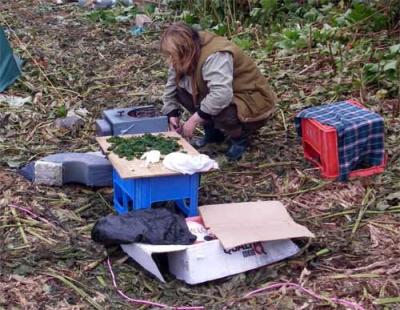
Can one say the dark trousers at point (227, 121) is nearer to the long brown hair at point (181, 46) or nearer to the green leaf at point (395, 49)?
the long brown hair at point (181, 46)

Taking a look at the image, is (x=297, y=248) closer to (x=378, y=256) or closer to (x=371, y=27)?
(x=378, y=256)

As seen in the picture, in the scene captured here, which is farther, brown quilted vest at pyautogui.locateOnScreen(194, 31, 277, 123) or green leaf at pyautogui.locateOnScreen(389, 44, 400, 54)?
green leaf at pyautogui.locateOnScreen(389, 44, 400, 54)

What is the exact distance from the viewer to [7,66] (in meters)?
6.62

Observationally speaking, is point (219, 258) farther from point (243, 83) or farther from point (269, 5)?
point (269, 5)

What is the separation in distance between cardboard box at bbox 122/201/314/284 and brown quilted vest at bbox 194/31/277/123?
1165mm

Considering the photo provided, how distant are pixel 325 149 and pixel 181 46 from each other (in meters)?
1.01

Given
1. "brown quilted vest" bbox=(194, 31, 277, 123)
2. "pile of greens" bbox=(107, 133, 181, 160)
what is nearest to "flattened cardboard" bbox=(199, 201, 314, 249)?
"pile of greens" bbox=(107, 133, 181, 160)

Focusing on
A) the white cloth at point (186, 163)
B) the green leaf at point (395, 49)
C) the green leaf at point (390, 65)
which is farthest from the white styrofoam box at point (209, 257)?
the green leaf at point (395, 49)

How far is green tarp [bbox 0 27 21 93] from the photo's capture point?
655 centimetres

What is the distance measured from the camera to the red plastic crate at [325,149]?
432 centimetres

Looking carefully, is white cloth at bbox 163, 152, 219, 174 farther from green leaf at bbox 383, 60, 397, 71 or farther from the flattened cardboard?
green leaf at bbox 383, 60, 397, 71

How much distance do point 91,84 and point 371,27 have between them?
2.56m

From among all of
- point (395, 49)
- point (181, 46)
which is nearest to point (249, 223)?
point (181, 46)

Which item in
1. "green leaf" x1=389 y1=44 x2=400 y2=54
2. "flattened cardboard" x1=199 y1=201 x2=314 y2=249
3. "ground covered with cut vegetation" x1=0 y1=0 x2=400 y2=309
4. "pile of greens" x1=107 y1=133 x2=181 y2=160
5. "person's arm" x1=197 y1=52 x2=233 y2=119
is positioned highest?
"person's arm" x1=197 y1=52 x2=233 y2=119
